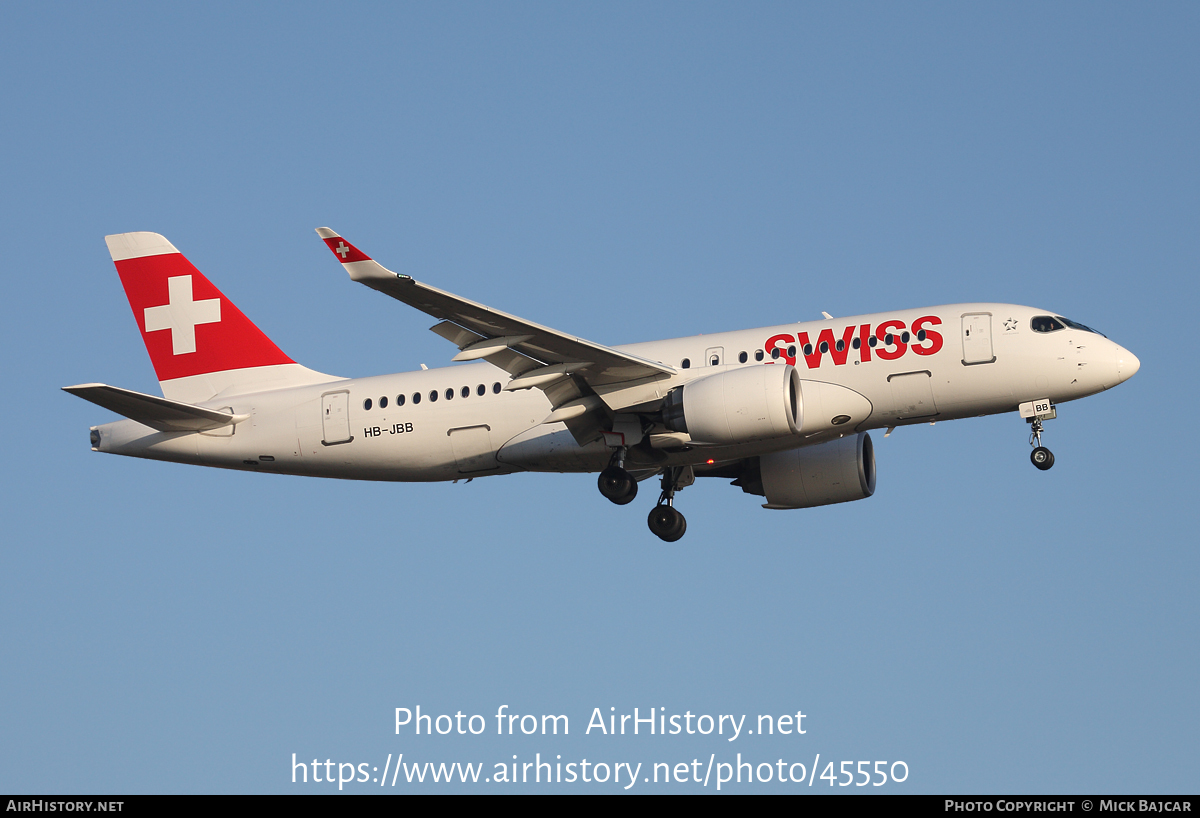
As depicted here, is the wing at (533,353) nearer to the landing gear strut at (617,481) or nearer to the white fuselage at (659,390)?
the white fuselage at (659,390)

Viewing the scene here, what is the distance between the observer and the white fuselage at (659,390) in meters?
30.5

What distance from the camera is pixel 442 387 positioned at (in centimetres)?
3334

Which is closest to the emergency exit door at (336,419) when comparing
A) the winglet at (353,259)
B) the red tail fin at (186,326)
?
the red tail fin at (186,326)

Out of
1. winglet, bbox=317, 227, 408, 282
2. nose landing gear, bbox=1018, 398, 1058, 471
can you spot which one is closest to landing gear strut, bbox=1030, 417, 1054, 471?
nose landing gear, bbox=1018, 398, 1058, 471

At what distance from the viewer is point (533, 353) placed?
98.7ft

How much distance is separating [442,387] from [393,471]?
231 centimetres

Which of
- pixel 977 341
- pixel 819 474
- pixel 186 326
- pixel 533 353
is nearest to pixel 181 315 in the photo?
pixel 186 326

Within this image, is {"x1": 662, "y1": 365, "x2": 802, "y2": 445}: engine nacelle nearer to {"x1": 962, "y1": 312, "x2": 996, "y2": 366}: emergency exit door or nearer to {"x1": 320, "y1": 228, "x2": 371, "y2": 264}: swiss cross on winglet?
{"x1": 962, "y1": 312, "x2": 996, "y2": 366}: emergency exit door

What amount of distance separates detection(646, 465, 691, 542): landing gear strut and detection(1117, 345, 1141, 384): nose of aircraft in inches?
404

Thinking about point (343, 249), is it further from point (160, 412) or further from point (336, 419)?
point (160, 412)

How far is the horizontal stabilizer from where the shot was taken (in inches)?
1243

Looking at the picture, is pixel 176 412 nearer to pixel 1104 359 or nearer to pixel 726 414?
pixel 726 414

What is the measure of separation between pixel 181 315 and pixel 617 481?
12.9m
